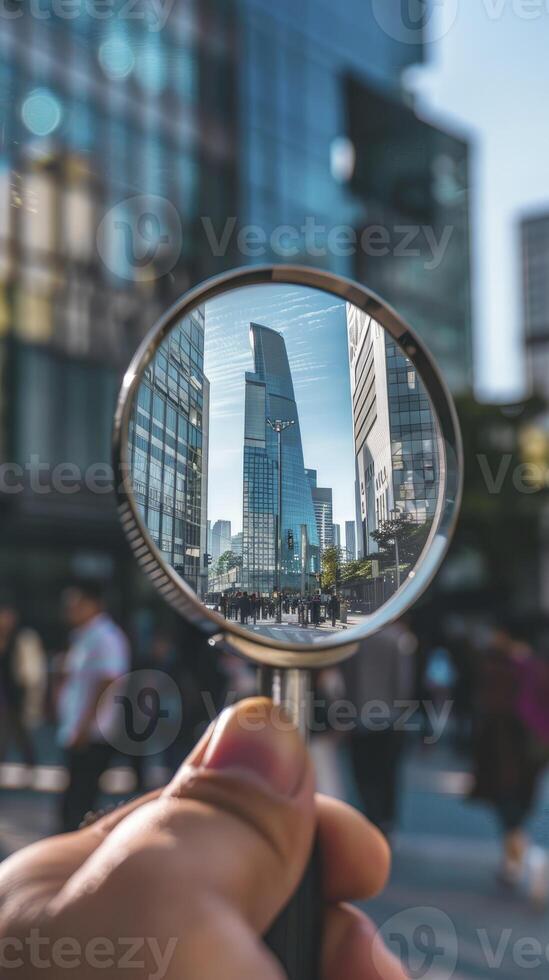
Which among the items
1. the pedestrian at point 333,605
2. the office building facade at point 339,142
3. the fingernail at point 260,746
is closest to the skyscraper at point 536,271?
the pedestrian at point 333,605

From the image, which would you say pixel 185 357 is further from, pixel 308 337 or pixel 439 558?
pixel 439 558

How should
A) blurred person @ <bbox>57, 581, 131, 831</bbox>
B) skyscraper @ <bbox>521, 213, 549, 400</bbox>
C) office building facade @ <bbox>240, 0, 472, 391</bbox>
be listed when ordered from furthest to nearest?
office building facade @ <bbox>240, 0, 472, 391</bbox> → blurred person @ <bbox>57, 581, 131, 831</bbox> → skyscraper @ <bbox>521, 213, 549, 400</bbox>

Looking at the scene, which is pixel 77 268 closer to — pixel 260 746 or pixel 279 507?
pixel 279 507

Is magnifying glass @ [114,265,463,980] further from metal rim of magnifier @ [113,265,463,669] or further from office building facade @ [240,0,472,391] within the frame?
office building facade @ [240,0,472,391]

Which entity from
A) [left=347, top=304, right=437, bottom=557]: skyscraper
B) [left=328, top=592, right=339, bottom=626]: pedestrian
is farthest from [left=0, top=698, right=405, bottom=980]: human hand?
[left=347, top=304, right=437, bottom=557]: skyscraper

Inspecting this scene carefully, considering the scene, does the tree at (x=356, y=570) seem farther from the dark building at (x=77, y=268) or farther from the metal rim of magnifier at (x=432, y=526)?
the dark building at (x=77, y=268)

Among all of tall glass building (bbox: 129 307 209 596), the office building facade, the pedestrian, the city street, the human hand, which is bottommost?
the city street

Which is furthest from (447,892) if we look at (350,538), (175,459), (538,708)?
(175,459)
